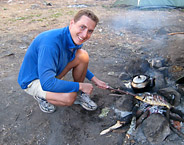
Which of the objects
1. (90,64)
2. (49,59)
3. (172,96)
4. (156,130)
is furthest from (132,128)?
(90,64)

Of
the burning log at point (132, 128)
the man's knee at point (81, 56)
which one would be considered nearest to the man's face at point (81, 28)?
the man's knee at point (81, 56)

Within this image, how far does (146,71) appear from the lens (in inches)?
133

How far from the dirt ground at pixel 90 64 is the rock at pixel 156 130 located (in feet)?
0.54

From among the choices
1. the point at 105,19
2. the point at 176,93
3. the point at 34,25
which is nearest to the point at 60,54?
the point at 176,93

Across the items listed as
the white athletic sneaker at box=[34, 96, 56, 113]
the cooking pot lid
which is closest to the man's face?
the cooking pot lid

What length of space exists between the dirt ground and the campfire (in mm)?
123

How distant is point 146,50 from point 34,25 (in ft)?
15.7

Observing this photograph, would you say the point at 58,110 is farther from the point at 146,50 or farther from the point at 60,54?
the point at 146,50

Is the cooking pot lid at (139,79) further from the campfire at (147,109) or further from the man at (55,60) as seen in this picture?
the man at (55,60)

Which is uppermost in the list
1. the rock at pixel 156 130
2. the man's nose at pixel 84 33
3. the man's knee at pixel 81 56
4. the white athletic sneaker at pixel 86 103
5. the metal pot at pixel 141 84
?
the man's nose at pixel 84 33

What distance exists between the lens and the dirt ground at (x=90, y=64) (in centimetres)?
235

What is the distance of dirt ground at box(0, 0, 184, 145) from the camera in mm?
2350

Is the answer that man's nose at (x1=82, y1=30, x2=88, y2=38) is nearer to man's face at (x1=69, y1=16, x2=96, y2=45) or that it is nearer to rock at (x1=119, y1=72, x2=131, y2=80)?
man's face at (x1=69, y1=16, x2=96, y2=45)

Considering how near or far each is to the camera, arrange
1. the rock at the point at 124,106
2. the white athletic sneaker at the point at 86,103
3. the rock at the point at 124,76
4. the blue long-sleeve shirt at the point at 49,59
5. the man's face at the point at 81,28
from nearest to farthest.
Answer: the blue long-sleeve shirt at the point at 49,59, the man's face at the point at 81,28, the rock at the point at 124,106, the white athletic sneaker at the point at 86,103, the rock at the point at 124,76
